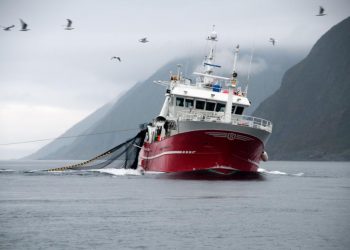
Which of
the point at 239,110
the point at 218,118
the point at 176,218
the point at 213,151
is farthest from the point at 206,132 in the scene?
the point at 176,218

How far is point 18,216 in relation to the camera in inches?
1267

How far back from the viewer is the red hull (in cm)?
5262

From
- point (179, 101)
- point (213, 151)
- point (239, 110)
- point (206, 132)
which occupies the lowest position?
point (213, 151)

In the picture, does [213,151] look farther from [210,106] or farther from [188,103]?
[188,103]

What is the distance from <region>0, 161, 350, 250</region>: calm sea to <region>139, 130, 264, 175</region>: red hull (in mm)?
6071

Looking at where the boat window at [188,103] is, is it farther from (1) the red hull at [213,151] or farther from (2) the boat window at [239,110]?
(1) the red hull at [213,151]

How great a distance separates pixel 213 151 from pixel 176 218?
2200 centimetres

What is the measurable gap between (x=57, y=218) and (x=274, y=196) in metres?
16.2

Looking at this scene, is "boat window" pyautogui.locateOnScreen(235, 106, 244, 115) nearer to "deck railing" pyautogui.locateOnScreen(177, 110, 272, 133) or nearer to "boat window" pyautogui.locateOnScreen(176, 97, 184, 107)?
"deck railing" pyautogui.locateOnScreen(177, 110, 272, 133)

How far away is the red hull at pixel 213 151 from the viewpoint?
173 feet

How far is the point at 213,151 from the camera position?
174ft

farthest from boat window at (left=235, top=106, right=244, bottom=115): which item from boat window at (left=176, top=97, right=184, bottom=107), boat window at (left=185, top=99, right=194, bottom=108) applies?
boat window at (left=176, top=97, right=184, bottom=107)

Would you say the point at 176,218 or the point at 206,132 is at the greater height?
the point at 206,132

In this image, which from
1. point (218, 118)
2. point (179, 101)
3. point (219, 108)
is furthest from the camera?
point (179, 101)
